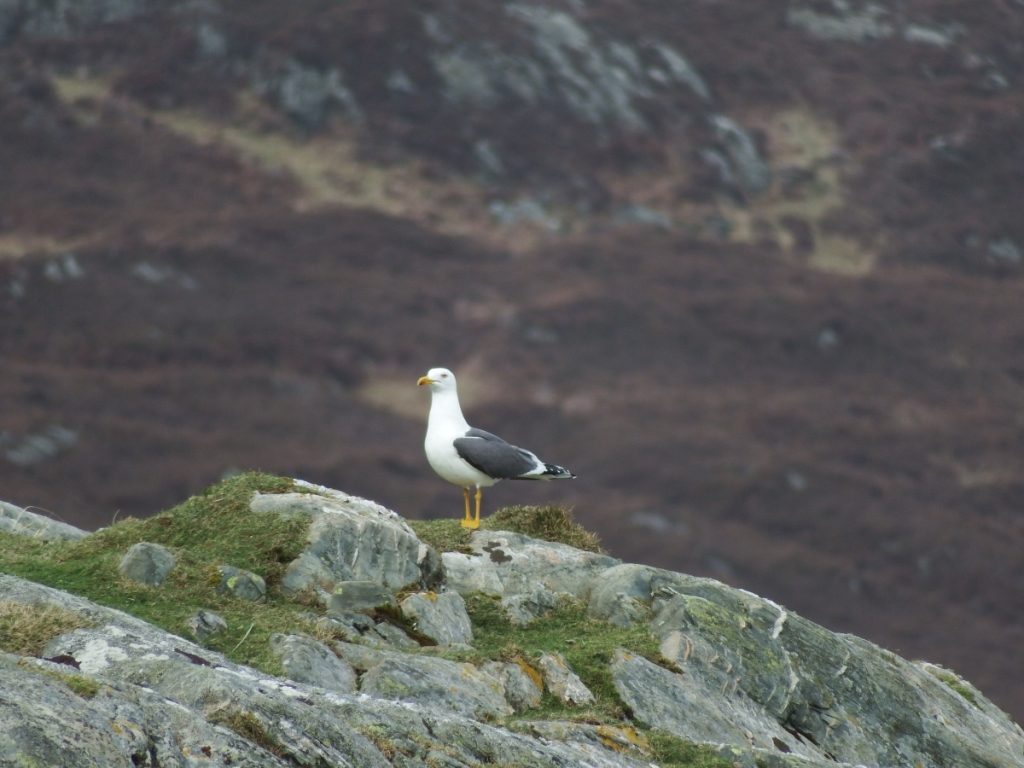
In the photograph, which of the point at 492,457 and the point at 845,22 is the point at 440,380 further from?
the point at 845,22

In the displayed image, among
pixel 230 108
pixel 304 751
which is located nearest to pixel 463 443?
pixel 304 751

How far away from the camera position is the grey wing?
17.1 metres

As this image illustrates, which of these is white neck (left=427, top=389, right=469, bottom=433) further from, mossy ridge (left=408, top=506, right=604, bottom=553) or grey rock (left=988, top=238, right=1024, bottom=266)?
grey rock (left=988, top=238, right=1024, bottom=266)

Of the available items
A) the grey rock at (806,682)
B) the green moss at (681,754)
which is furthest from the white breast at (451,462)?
the green moss at (681,754)

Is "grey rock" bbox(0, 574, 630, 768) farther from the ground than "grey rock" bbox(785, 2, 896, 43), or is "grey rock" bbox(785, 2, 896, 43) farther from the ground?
"grey rock" bbox(0, 574, 630, 768)

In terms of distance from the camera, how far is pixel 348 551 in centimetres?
1396

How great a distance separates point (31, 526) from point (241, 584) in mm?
5215

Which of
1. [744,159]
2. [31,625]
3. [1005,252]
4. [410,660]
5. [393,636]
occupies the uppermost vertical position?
[31,625]

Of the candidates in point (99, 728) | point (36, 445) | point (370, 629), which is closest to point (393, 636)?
point (370, 629)

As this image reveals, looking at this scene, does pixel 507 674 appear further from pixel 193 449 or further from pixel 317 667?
pixel 193 449

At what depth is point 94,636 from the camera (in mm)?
10992

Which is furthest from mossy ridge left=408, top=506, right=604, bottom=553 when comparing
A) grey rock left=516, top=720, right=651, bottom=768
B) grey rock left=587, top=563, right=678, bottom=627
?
grey rock left=516, top=720, right=651, bottom=768

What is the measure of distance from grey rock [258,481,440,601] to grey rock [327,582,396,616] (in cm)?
23

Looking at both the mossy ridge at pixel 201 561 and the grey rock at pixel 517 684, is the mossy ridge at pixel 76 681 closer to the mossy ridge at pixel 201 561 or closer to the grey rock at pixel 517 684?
the mossy ridge at pixel 201 561
